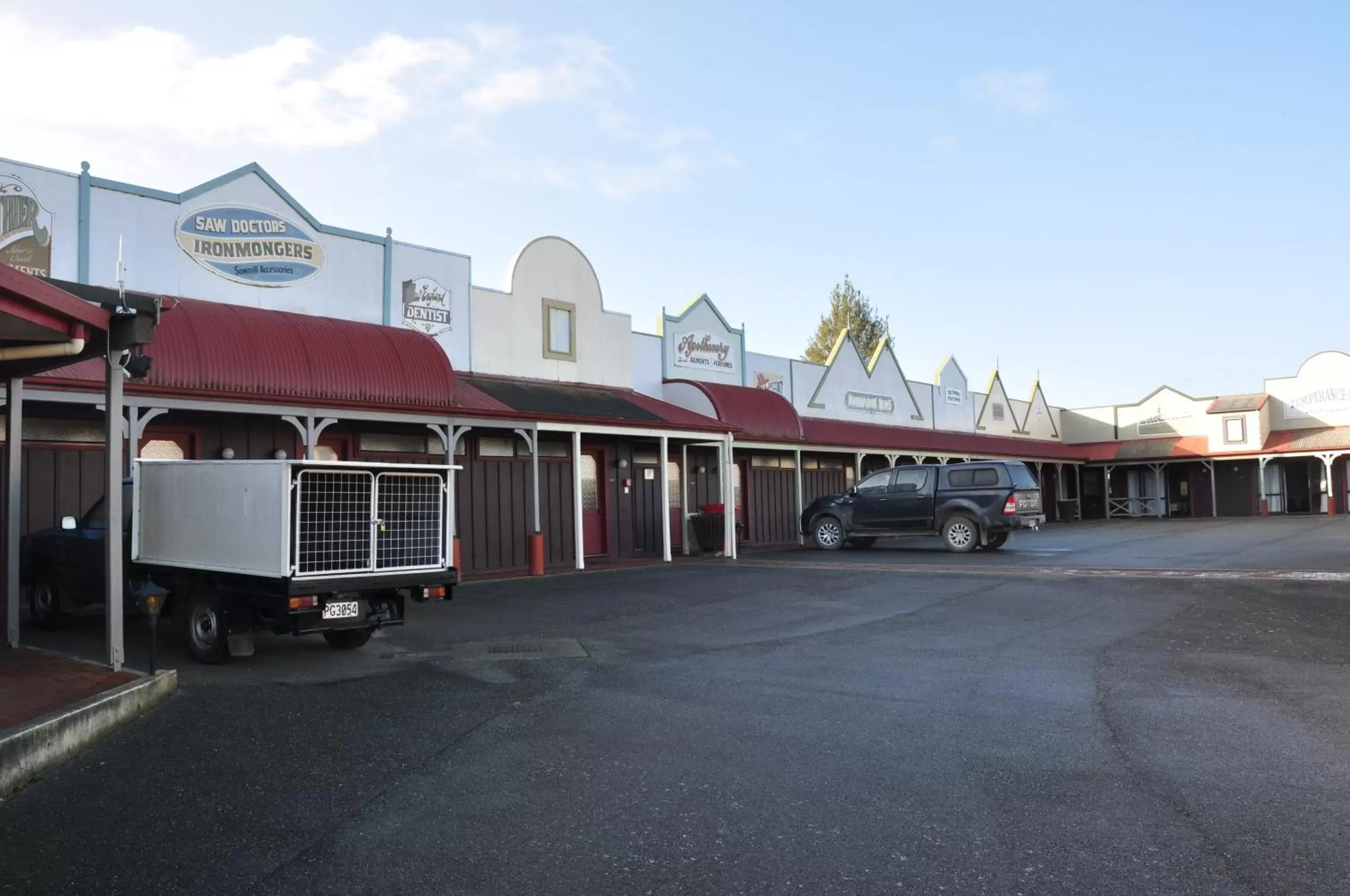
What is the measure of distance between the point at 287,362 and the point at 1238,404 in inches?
1502

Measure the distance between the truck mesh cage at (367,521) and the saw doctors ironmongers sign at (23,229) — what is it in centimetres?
722

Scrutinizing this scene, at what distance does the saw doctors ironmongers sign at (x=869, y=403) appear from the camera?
30797mm

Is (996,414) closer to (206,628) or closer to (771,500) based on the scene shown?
(771,500)

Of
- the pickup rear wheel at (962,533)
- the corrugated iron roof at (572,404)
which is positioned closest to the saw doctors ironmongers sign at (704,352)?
the corrugated iron roof at (572,404)

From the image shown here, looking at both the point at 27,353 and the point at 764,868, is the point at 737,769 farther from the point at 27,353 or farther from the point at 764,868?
the point at 27,353

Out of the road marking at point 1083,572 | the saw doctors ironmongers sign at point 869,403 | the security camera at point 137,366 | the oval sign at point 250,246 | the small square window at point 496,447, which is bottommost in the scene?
the road marking at point 1083,572

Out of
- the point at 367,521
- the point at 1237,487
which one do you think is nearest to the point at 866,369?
the point at 1237,487

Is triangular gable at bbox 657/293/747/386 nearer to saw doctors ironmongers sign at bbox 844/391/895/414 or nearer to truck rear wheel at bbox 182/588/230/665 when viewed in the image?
saw doctors ironmongers sign at bbox 844/391/895/414

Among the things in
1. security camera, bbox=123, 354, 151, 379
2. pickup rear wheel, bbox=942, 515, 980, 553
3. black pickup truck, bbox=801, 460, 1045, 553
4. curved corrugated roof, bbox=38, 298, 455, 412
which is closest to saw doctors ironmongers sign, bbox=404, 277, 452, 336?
curved corrugated roof, bbox=38, 298, 455, 412

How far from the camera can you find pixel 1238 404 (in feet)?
129

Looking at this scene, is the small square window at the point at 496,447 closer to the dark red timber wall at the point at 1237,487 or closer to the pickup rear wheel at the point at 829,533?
the pickup rear wheel at the point at 829,533

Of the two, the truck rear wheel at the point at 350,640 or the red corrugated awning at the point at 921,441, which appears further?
the red corrugated awning at the point at 921,441

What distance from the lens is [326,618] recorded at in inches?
339

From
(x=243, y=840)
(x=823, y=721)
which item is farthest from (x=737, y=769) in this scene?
(x=243, y=840)
